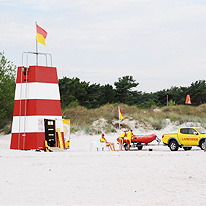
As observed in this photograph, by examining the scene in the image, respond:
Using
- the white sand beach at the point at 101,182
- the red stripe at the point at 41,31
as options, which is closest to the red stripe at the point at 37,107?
the red stripe at the point at 41,31

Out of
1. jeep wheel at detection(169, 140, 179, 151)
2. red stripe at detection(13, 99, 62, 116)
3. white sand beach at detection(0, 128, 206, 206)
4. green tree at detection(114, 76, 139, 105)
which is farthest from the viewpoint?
green tree at detection(114, 76, 139, 105)

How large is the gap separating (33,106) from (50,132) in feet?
5.89

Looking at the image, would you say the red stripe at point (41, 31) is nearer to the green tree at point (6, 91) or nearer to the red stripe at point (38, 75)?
the red stripe at point (38, 75)

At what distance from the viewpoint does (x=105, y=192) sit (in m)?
9.24

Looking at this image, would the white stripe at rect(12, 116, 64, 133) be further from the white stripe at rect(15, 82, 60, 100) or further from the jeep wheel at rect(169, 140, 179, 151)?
the jeep wheel at rect(169, 140, 179, 151)

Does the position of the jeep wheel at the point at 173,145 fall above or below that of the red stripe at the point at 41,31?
below

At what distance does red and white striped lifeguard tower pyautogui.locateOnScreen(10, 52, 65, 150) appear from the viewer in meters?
20.0

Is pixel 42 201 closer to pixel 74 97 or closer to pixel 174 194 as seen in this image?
pixel 174 194

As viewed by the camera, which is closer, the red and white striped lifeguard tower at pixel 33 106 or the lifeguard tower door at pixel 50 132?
the red and white striped lifeguard tower at pixel 33 106

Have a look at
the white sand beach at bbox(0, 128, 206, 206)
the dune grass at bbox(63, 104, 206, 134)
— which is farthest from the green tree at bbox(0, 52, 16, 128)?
the white sand beach at bbox(0, 128, 206, 206)

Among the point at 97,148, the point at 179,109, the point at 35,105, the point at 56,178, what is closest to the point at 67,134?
the point at 97,148

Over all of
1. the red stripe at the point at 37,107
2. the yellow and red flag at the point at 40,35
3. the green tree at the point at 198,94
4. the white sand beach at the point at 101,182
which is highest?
the green tree at the point at 198,94

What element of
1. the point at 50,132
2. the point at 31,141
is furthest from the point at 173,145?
the point at 31,141

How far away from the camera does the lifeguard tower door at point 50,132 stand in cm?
2051
